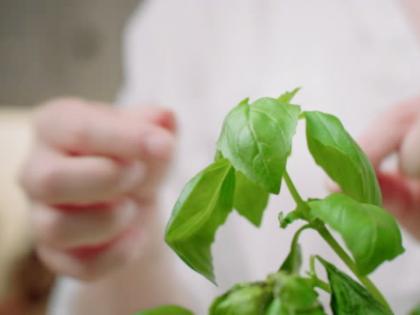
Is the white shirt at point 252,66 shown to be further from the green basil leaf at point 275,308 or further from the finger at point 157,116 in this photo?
the green basil leaf at point 275,308

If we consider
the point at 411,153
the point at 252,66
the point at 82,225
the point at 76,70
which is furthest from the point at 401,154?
the point at 76,70

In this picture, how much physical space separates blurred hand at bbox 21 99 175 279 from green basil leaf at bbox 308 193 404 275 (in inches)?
9.4

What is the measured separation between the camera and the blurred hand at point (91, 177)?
0.40 meters

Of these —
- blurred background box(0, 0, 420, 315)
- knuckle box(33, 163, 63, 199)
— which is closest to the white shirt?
blurred background box(0, 0, 420, 315)

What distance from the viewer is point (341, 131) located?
17 cm

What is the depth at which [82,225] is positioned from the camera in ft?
1.39

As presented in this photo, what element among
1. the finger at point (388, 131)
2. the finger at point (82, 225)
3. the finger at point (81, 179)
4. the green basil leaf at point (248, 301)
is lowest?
the green basil leaf at point (248, 301)

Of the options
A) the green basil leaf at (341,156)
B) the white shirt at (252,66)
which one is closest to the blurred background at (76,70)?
the white shirt at (252,66)

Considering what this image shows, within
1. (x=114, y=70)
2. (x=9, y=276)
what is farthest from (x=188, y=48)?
(x=114, y=70)

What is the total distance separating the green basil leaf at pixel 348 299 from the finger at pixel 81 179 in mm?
256

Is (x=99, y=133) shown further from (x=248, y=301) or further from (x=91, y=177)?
(x=248, y=301)

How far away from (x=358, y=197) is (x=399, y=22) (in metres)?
0.45

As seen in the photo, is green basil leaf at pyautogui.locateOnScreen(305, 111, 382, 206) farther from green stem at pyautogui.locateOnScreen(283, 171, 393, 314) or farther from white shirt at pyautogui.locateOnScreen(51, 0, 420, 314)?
white shirt at pyautogui.locateOnScreen(51, 0, 420, 314)

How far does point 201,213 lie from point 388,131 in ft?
0.47
